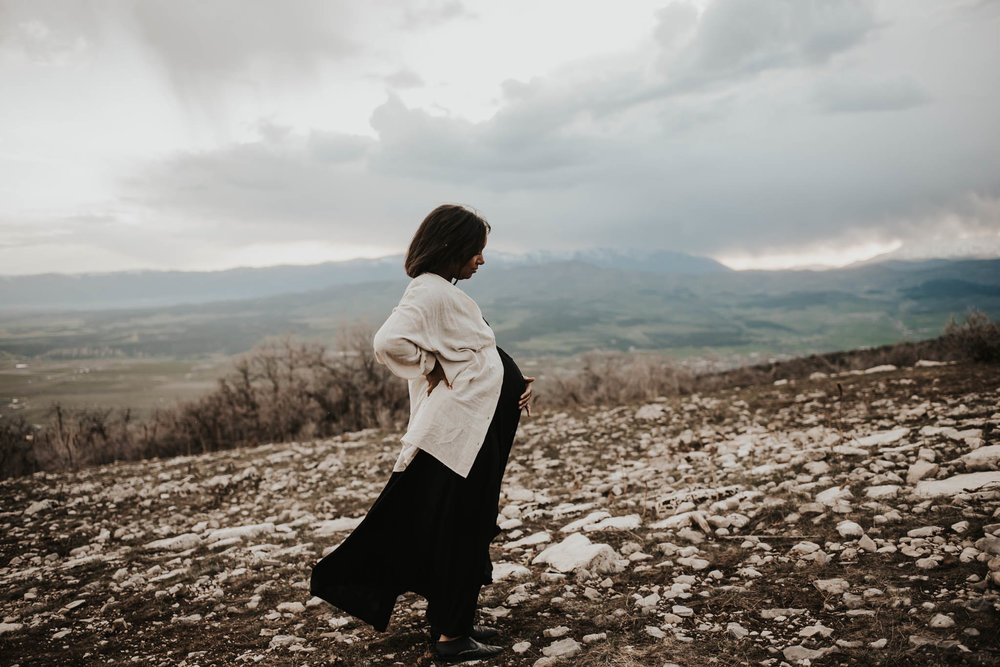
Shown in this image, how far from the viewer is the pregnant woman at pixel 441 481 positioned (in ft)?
10.5

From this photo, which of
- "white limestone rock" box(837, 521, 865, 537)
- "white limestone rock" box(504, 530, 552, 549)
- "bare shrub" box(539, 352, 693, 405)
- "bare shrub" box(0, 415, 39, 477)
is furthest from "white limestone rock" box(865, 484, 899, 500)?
A: "bare shrub" box(0, 415, 39, 477)

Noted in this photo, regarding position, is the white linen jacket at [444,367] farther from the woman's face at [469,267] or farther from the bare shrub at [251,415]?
the bare shrub at [251,415]

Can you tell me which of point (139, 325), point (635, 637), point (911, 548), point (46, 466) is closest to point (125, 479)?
point (46, 466)

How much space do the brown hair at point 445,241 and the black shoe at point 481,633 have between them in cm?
217

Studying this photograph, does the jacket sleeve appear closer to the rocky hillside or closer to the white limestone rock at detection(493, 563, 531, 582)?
the rocky hillside

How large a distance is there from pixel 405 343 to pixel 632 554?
2.64 metres

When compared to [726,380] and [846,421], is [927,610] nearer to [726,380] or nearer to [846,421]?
[846,421]

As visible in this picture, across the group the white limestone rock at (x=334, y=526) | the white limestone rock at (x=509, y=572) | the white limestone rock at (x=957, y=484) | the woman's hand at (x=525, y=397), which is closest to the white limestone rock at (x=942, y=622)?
the white limestone rock at (x=957, y=484)

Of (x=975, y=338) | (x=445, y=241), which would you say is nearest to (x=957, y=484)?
(x=445, y=241)

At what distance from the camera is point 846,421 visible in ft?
24.0

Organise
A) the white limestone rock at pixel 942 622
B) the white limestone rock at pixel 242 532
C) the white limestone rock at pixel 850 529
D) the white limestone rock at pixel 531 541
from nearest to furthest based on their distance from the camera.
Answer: the white limestone rock at pixel 942 622, the white limestone rock at pixel 850 529, the white limestone rock at pixel 531 541, the white limestone rock at pixel 242 532

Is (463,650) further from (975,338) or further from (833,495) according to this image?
(975,338)

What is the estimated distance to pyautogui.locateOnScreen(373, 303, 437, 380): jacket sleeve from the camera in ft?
9.92

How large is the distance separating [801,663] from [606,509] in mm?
2926
